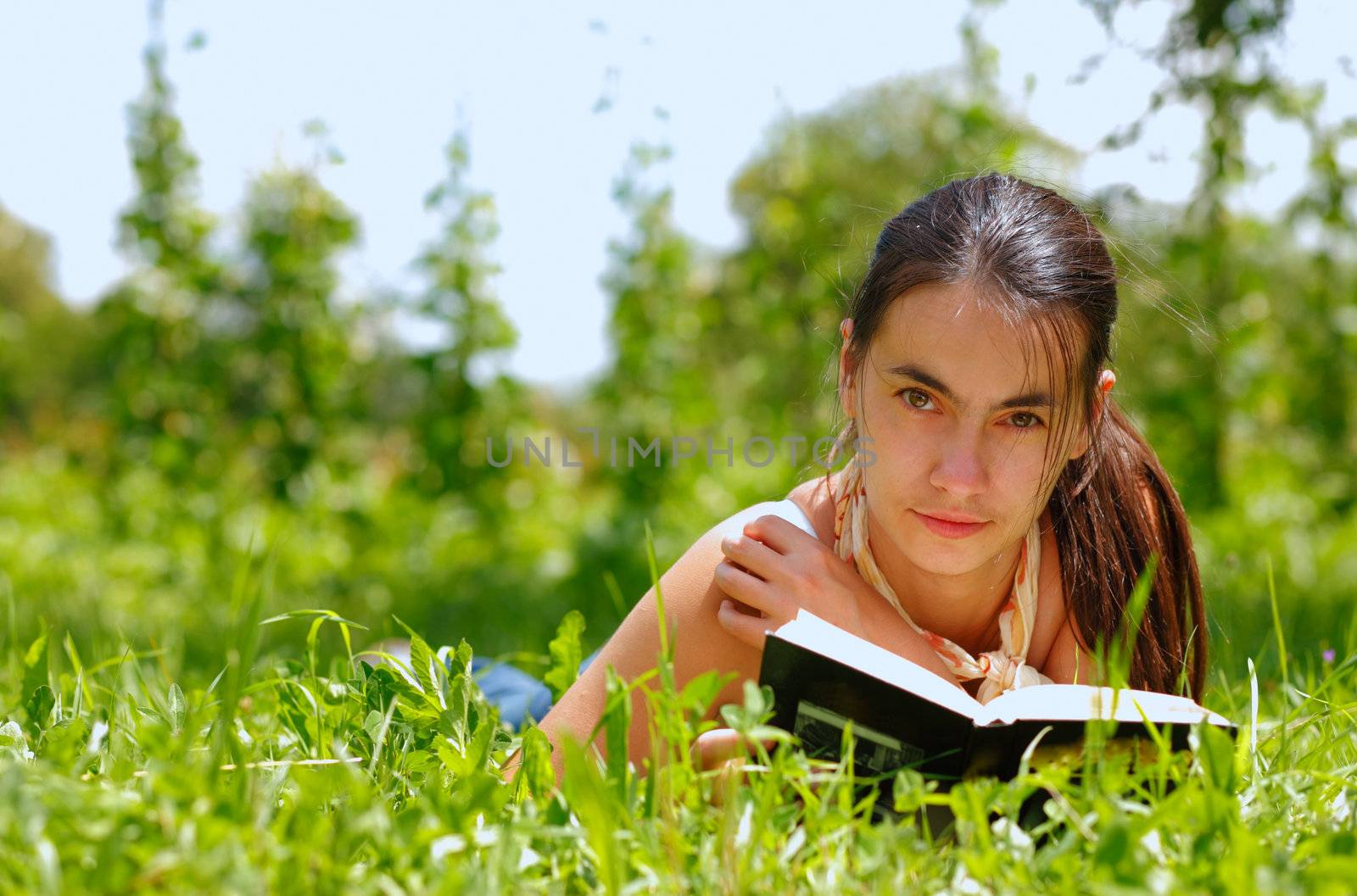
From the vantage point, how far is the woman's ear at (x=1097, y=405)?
1764 mm

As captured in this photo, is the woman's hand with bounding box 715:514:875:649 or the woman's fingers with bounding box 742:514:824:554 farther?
the woman's fingers with bounding box 742:514:824:554

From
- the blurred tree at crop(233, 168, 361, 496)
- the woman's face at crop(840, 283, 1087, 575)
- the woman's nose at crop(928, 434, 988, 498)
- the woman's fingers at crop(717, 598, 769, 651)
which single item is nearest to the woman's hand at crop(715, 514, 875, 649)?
the woman's fingers at crop(717, 598, 769, 651)

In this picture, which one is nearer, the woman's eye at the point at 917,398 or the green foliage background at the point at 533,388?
the woman's eye at the point at 917,398

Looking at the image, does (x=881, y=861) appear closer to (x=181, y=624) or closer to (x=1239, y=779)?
(x=1239, y=779)

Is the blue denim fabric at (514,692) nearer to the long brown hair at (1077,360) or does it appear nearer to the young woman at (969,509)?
the young woman at (969,509)

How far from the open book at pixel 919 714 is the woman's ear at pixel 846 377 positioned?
588 mm

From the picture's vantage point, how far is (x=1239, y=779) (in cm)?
131

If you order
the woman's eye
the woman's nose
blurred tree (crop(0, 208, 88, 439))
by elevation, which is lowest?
blurred tree (crop(0, 208, 88, 439))

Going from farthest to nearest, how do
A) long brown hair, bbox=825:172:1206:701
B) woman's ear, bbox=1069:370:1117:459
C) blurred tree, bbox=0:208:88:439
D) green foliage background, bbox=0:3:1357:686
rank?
blurred tree, bbox=0:208:88:439 → green foliage background, bbox=0:3:1357:686 → woman's ear, bbox=1069:370:1117:459 → long brown hair, bbox=825:172:1206:701

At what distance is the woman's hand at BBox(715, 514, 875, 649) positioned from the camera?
1.60m

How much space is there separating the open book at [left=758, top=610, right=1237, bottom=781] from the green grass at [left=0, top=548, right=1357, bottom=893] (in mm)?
46

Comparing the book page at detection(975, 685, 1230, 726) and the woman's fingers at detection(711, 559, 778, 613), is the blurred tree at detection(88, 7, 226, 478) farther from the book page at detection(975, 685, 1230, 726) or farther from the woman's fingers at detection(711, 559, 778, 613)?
the book page at detection(975, 685, 1230, 726)

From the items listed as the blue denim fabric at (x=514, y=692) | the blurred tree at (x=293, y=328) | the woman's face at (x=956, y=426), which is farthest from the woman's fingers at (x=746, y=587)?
the blurred tree at (x=293, y=328)

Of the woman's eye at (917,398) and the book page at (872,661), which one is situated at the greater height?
the woman's eye at (917,398)
